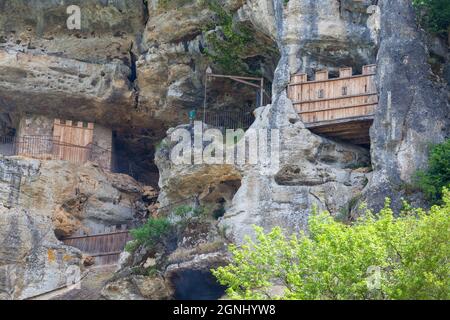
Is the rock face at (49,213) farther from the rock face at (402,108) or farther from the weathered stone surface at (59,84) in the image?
the rock face at (402,108)

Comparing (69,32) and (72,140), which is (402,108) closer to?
(72,140)

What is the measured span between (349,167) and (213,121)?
17.1 ft

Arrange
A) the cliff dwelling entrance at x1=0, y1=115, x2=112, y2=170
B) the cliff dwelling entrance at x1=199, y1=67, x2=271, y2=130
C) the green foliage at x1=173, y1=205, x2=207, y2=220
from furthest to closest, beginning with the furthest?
the cliff dwelling entrance at x1=0, y1=115, x2=112, y2=170 → the cliff dwelling entrance at x1=199, y1=67, x2=271, y2=130 → the green foliage at x1=173, y1=205, x2=207, y2=220

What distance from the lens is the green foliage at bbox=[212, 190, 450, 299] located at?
19141mm

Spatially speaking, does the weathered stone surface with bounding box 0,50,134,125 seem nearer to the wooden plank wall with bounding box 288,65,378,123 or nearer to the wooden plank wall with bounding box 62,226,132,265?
the wooden plank wall with bounding box 62,226,132,265

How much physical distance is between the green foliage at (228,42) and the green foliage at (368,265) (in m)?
10.2

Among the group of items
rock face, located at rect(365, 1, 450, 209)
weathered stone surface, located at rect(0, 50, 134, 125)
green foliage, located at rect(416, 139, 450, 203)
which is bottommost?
green foliage, located at rect(416, 139, 450, 203)

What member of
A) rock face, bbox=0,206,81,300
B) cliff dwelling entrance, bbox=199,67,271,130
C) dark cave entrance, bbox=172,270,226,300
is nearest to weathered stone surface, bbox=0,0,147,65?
cliff dwelling entrance, bbox=199,67,271,130

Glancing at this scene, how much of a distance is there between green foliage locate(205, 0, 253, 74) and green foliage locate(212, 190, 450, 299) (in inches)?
400

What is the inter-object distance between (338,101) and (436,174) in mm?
3385

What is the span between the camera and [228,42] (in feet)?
98.4

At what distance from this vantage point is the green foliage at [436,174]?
24359 mm

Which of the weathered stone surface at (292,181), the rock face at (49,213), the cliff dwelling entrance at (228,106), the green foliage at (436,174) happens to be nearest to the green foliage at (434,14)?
the green foliage at (436,174)
